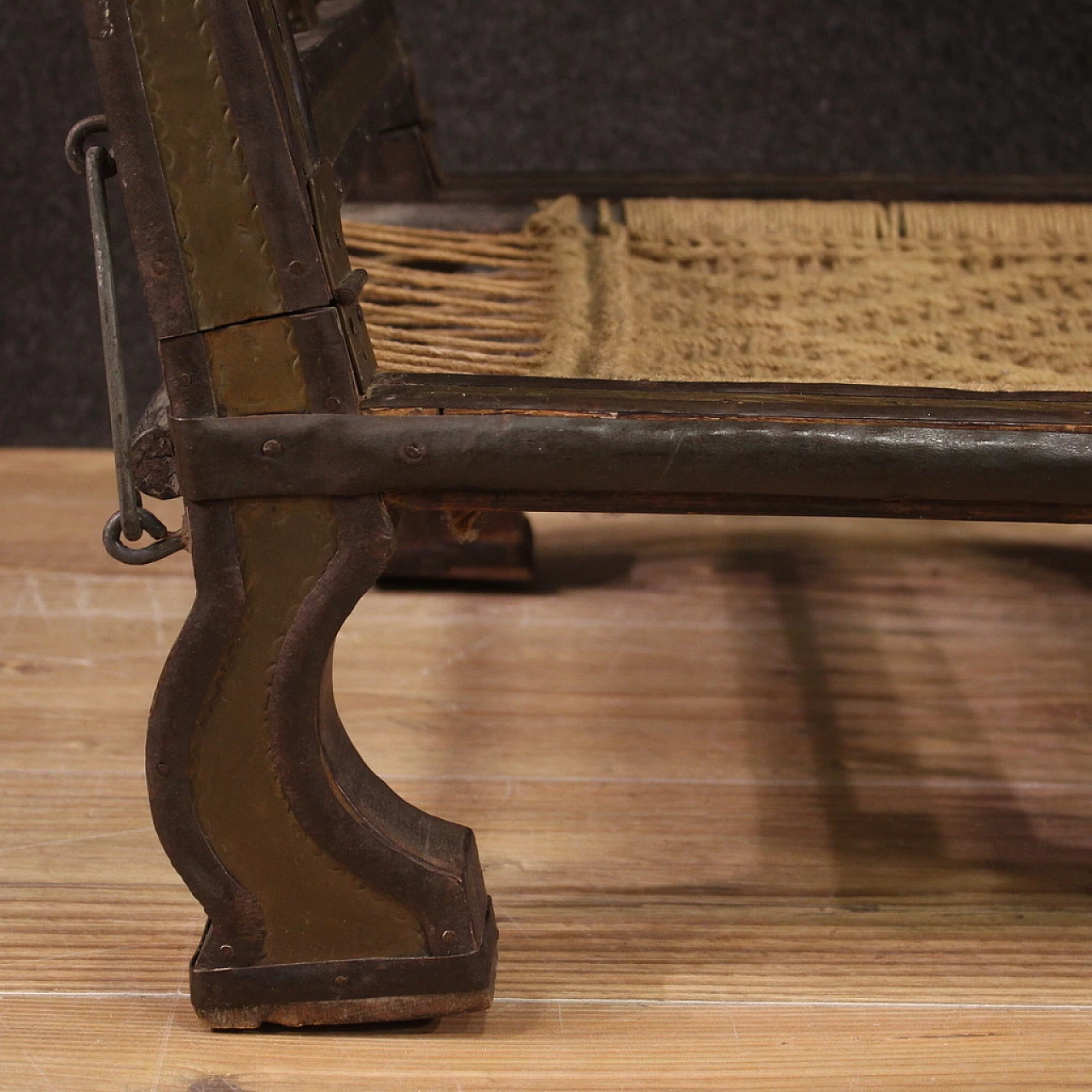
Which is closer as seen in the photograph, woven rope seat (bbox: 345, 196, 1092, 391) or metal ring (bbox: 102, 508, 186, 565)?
metal ring (bbox: 102, 508, 186, 565)

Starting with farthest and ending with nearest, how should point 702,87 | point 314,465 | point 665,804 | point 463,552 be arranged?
1. point 702,87
2. point 463,552
3. point 665,804
4. point 314,465

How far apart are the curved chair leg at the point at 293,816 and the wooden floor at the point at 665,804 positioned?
4cm

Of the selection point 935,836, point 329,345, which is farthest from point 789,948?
point 329,345

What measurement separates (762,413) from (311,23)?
51 cm

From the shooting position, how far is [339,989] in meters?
0.87

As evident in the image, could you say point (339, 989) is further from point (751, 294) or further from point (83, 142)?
point (751, 294)

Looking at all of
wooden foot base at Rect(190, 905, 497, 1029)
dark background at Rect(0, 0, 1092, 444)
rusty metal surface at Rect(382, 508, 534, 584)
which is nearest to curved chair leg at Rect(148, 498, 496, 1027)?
wooden foot base at Rect(190, 905, 497, 1029)

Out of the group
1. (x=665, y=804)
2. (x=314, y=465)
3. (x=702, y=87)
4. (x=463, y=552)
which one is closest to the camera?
(x=314, y=465)

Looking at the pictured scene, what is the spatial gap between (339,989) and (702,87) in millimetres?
1236

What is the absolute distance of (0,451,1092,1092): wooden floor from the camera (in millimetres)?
875

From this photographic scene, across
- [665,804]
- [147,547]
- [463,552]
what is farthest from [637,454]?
[463,552]

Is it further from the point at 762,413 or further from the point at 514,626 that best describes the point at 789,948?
the point at 514,626

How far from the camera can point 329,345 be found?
76 cm

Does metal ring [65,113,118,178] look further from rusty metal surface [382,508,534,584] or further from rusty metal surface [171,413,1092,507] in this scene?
rusty metal surface [382,508,534,584]
